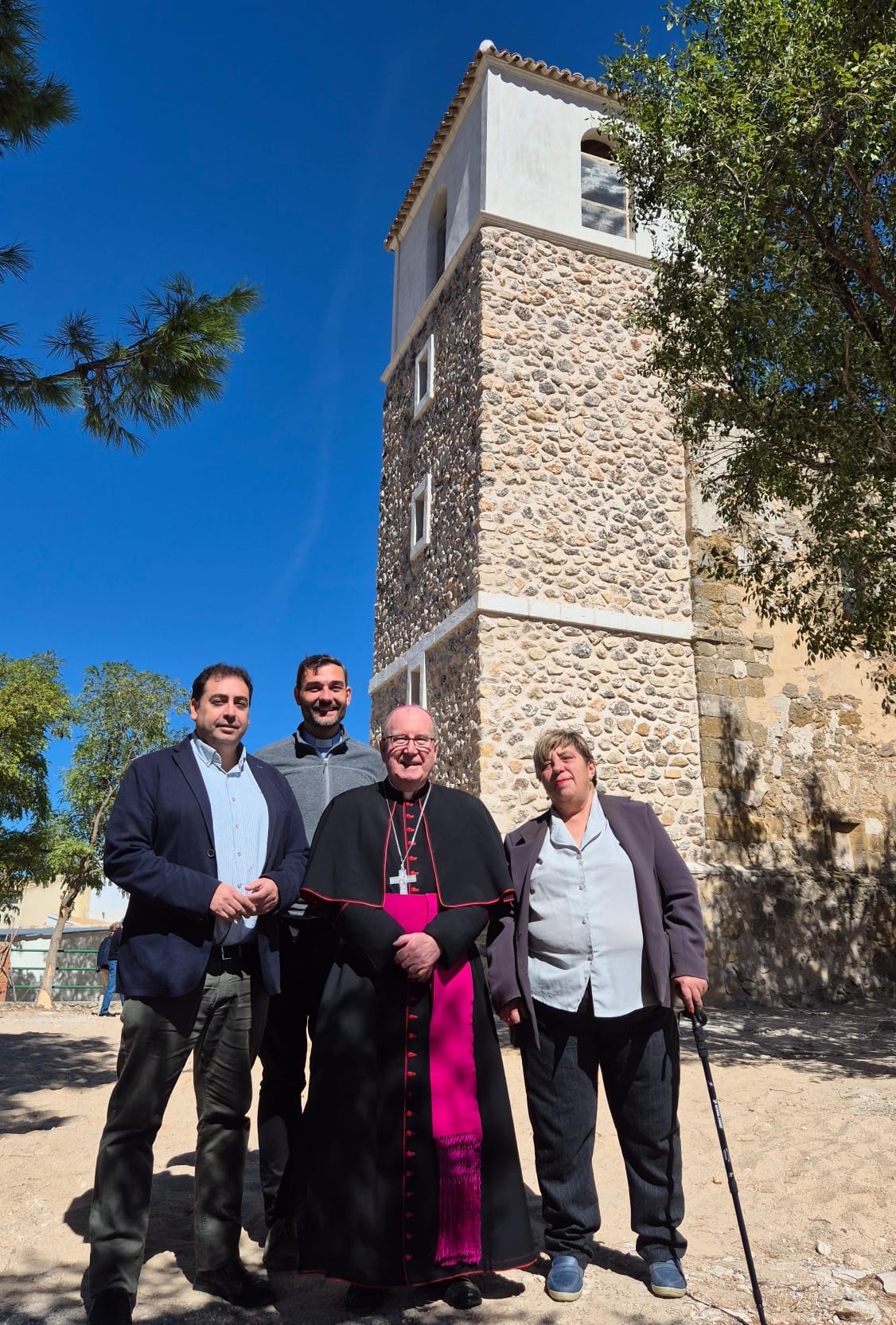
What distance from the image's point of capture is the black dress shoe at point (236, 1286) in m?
3.05

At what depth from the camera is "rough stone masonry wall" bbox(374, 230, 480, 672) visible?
1138 centimetres

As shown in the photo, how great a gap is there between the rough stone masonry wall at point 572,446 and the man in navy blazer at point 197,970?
288 inches

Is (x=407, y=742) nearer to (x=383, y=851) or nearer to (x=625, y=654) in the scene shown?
(x=383, y=851)

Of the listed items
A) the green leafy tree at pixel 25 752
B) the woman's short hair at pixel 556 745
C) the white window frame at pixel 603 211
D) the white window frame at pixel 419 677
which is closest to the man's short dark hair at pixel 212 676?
the woman's short hair at pixel 556 745

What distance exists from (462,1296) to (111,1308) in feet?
3.48

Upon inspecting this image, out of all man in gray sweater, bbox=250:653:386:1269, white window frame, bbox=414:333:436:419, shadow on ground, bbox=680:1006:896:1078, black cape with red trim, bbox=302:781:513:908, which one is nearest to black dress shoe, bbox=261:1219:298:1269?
man in gray sweater, bbox=250:653:386:1269

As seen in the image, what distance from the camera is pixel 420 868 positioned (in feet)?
11.3

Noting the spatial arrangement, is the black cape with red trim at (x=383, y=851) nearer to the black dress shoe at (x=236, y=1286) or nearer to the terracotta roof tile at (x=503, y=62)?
the black dress shoe at (x=236, y=1286)

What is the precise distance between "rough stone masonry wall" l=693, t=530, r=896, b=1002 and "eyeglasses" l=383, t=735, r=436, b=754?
770 cm

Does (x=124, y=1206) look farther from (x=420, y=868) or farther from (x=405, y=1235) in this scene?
(x=420, y=868)

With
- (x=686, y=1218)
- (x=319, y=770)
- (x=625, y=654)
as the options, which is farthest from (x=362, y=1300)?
(x=625, y=654)

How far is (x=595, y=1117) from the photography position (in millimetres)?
3377

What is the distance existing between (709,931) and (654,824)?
7280 mm

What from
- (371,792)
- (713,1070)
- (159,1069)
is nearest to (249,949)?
(159,1069)
